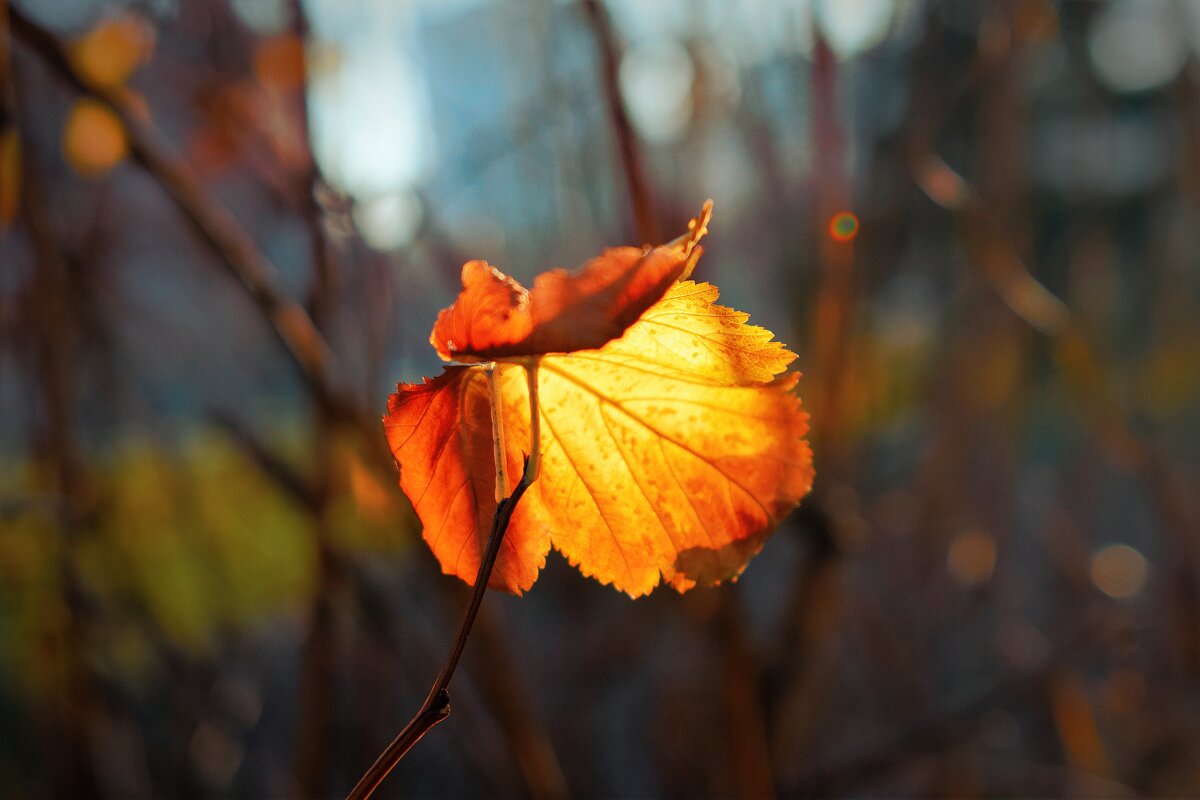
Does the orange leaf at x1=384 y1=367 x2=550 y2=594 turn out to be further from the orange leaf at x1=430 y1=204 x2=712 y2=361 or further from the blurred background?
the blurred background

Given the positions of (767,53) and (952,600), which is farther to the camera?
(952,600)

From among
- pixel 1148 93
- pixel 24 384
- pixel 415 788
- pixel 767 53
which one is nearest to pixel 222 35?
pixel 24 384

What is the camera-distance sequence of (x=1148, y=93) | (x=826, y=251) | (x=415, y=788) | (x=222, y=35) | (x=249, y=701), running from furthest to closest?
1. (x=1148, y=93)
2. (x=415, y=788)
3. (x=249, y=701)
4. (x=222, y=35)
5. (x=826, y=251)

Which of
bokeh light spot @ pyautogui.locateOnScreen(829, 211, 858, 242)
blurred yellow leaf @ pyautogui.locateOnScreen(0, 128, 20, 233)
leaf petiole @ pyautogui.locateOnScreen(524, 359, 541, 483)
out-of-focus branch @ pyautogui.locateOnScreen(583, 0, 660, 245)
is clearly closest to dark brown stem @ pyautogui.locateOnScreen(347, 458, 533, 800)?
leaf petiole @ pyautogui.locateOnScreen(524, 359, 541, 483)

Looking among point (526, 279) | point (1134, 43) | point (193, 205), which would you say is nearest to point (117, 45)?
point (193, 205)

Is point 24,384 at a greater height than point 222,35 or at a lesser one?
lesser

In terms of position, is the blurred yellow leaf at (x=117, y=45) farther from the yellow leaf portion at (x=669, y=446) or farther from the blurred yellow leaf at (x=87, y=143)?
the yellow leaf portion at (x=669, y=446)

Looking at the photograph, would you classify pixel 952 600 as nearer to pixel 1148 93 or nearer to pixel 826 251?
pixel 826 251

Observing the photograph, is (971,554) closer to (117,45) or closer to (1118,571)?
(1118,571)
